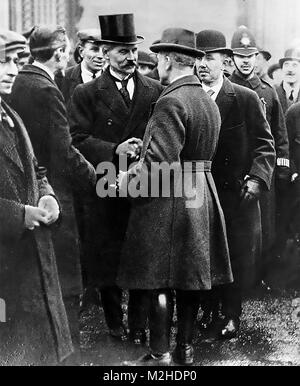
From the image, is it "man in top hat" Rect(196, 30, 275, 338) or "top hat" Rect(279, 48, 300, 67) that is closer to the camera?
"man in top hat" Rect(196, 30, 275, 338)

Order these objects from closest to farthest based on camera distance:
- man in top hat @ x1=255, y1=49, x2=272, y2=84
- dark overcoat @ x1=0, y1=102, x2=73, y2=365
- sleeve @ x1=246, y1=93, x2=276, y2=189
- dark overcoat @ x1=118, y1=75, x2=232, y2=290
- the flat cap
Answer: dark overcoat @ x1=118, y1=75, x2=232, y2=290
dark overcoat @ x1=0, y1=102, x2=73, y2=365
the flat cap
sleeve @ x1=246, y1=93, x2=276, y2=189
man in top hat @ x1=255, y1=49, x2=272, y2=84

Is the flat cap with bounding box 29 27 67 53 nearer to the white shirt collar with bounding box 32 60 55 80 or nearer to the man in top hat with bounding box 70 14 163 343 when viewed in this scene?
the white shirt collar with bounding box 32 60 55 80

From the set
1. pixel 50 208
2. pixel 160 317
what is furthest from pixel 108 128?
pixel 160 317

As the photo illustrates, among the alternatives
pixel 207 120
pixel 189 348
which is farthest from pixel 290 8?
pixel 189 348

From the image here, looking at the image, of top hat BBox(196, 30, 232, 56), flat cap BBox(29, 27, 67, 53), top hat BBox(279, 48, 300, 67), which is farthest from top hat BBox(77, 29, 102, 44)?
top hat BBox(279, 48, 300, 67)

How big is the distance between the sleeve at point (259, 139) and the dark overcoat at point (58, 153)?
1.30m

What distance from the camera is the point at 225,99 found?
234 inches

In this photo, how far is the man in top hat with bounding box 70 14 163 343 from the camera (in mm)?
5828

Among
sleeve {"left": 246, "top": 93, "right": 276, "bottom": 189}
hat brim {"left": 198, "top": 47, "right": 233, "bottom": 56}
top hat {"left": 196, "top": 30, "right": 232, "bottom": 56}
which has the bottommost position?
sleeve {"left": 246, "top": 93, "right": 276, "bottom": 189}

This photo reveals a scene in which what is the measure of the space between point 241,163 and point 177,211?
31.0 inches

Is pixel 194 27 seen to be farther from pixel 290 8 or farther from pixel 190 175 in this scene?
→ pixel 190 175

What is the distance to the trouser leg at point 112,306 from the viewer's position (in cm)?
598

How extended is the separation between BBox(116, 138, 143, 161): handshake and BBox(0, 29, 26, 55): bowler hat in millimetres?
1084

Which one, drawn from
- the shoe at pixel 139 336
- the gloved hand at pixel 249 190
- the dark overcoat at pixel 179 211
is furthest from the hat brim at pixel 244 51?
the shoe at pixel 139 336
